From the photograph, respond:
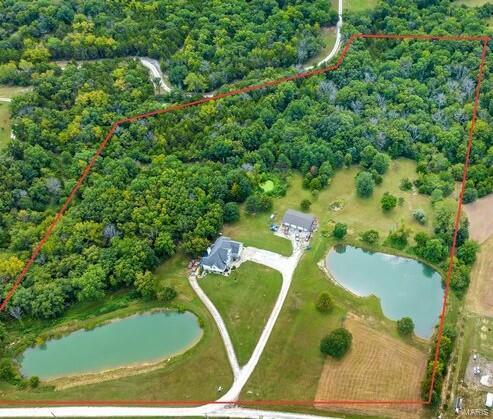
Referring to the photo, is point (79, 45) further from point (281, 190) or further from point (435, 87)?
point (435, 87)

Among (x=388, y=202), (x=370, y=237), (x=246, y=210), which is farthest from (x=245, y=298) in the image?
(x=388, y=202)

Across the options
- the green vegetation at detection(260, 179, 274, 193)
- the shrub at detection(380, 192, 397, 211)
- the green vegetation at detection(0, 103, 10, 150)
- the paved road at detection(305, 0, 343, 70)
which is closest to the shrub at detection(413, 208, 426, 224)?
the shrub at detection(380, 192, 397, 211)

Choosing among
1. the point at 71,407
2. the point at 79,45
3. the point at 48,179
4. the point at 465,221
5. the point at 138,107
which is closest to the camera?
the point at 71,407

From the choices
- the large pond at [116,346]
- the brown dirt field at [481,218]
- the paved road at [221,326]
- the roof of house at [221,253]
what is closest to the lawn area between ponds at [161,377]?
the paved road at [221,326]

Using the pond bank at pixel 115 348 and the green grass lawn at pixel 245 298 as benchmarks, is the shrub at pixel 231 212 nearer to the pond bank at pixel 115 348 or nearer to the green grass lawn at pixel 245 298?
the green grass lawn at pixel 245 298

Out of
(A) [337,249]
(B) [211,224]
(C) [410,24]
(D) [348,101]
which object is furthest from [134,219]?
(C) [410,24]

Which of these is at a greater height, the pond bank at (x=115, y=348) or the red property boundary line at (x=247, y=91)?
the red property boundary line at (x=247, y=91)
